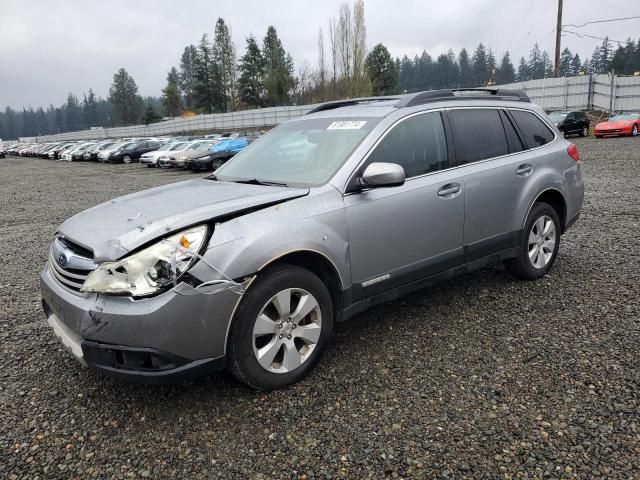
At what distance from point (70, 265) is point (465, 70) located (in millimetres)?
142942

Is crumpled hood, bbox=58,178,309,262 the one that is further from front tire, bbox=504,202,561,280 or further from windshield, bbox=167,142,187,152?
windshield, bbox=167,142,187,152

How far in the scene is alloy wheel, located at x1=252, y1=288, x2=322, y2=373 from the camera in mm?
2842

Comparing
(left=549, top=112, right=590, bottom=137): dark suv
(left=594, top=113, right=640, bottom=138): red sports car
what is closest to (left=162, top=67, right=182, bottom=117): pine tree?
(left=549, top=112, right=590, bottom=137): dark suv

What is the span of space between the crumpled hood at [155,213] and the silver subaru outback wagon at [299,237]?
0.01 metres

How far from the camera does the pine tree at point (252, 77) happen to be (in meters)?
Result: 75.1

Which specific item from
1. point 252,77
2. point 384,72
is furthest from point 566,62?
point 252,77

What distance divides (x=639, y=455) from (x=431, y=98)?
283 cm

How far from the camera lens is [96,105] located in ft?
478

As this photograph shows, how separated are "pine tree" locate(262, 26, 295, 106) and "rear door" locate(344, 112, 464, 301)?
66383 millimetres

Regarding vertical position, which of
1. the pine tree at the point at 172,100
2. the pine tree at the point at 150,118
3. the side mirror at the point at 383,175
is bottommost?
the side mirror at the point at 383,175

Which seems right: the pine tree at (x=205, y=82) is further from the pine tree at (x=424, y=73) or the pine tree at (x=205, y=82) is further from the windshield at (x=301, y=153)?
the windshield at (x=301, y=153)

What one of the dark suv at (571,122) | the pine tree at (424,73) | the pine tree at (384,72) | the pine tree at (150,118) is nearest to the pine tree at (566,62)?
the pine tree at (424,73)

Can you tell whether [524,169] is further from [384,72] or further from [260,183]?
[384,72]

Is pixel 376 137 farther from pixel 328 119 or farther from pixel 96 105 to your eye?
pixel 96 105
